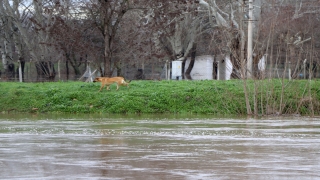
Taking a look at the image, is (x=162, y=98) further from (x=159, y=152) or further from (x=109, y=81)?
(x=159, y=152)

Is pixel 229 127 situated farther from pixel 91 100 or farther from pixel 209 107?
pixel 91 100

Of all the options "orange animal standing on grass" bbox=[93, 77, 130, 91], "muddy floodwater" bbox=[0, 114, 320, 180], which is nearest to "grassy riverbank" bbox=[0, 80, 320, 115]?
"orange animal standing on grass" bbox=[93, 77, 130, 91]

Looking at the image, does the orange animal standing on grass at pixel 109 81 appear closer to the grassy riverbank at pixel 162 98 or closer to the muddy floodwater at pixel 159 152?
the grassy riverbank at pixel 162 98

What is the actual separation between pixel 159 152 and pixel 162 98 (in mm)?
16239

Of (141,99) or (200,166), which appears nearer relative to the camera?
(200,166)

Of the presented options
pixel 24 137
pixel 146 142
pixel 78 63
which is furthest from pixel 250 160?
Result: pixel 78 63

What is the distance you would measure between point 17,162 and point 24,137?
4121 mm

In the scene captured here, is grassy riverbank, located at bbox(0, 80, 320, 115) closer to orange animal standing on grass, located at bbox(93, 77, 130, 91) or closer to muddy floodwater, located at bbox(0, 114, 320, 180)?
orange animal standing on grass, located at bbox(93, 77, 130, 91)

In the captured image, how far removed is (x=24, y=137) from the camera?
14.5 m

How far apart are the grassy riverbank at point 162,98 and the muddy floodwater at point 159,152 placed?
7807 mm

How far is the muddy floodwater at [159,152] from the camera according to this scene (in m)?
9.40

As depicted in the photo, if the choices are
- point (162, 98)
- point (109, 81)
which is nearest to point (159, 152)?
point (162, 98)

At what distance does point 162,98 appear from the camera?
28.0 m

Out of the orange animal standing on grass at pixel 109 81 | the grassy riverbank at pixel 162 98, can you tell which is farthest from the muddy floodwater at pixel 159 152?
the orange animal standing on grass at pixel 109 81
